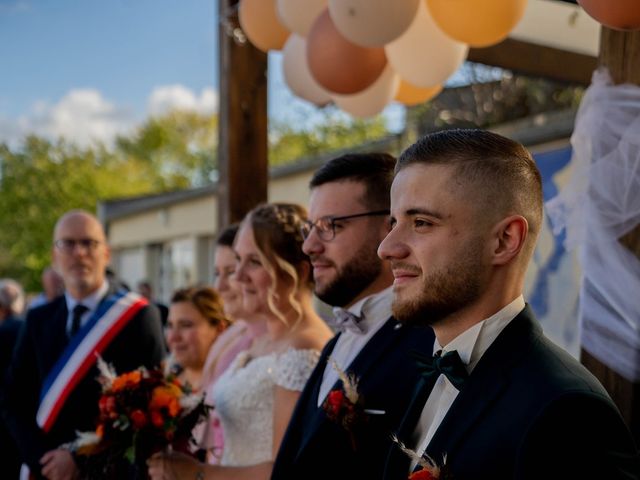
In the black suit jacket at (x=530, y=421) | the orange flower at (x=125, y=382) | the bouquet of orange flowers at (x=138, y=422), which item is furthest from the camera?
the orange flower at (x=125, y=382)

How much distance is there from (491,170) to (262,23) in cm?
300

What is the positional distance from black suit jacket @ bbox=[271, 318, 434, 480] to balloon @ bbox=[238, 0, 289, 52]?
2458mm

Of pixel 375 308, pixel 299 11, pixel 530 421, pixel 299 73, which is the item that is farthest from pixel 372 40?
pixel 530 421

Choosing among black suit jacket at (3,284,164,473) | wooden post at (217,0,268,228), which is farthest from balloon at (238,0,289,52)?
black suit jacket at (3,284,164,473)

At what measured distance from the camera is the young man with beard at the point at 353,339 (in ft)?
7.50

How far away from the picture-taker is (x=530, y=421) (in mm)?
1504

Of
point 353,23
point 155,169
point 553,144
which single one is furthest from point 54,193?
point 353,23

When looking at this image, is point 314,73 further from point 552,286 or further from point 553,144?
point 553,144

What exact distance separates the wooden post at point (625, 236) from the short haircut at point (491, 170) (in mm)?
874

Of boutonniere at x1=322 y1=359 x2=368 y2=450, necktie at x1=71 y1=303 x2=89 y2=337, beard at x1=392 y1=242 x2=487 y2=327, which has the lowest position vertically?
necktie at x1=71 y1=303 x2=89 y2=337

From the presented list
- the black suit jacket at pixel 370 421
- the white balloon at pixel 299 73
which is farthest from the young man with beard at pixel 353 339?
the white balloon at pixel 299 73

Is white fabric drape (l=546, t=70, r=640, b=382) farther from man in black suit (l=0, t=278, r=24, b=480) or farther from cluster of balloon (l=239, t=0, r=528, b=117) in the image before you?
man in black suit (l=0, t=278, r=24, b=480)

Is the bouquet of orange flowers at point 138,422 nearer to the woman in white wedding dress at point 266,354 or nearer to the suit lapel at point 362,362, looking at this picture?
the woman in white wedding dress at point 266,354

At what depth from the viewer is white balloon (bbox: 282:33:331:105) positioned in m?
4.46
